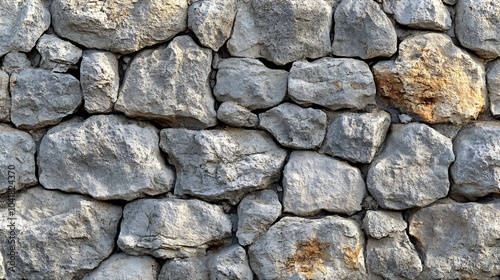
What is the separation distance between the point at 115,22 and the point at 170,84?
29 cm

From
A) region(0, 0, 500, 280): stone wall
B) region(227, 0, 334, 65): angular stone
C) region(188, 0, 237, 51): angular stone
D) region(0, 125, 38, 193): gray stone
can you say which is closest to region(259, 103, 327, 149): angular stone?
region(0, 0, 500, 280): stone wall

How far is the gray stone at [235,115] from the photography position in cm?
207

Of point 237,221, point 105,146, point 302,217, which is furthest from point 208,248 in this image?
point 105,146

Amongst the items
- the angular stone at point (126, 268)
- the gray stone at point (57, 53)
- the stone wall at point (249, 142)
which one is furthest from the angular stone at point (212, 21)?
the angular stone at point (126, 268)

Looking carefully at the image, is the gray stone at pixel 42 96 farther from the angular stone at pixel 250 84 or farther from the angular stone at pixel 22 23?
the angular stone at pixel 250 84

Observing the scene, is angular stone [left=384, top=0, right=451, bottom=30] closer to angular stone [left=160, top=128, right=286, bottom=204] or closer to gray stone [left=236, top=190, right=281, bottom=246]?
angular stone [left=160, top=128, right=286, bottom=204]

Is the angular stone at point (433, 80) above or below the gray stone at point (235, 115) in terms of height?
above

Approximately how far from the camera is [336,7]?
6.94ft

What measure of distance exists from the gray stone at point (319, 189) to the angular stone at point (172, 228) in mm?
257

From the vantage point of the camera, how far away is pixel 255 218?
206 cm

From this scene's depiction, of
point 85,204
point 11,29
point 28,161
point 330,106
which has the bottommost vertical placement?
point 85,204

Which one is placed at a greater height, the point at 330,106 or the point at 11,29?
the point at 11,29

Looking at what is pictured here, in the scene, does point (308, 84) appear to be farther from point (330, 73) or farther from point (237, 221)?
point (237, 221)

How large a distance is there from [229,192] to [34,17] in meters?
0.93
